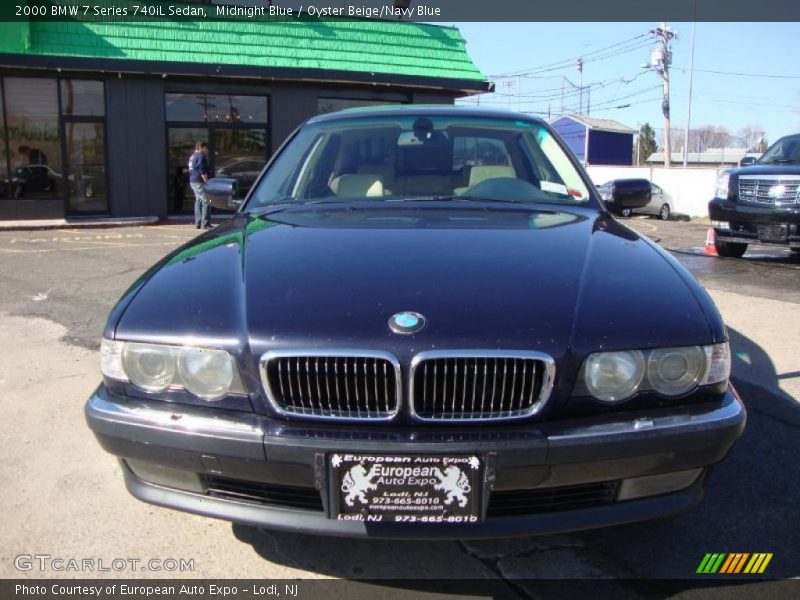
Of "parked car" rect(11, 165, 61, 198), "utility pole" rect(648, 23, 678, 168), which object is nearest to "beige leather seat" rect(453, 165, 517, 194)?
"parked car" rect(11, 165, 61, 198)

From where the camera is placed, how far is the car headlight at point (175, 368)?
7.15 ft

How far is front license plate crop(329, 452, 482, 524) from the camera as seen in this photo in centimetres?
201

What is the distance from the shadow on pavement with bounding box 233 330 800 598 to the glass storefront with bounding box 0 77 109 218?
47.5 ft

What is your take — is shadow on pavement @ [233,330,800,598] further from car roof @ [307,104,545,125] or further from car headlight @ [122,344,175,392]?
car roof @ [307,104,545,125]

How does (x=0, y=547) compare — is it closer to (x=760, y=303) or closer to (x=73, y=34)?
(x=760, y=303)

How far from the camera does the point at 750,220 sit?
9.66m

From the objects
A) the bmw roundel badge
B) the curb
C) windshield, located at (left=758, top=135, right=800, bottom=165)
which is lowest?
the curb

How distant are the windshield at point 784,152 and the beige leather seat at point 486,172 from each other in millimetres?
8289

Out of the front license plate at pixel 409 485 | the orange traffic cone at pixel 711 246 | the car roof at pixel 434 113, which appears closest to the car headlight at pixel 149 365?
the front license plate at pixel 409 485

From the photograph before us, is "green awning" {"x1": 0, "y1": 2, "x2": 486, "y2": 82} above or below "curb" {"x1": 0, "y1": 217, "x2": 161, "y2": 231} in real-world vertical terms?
above

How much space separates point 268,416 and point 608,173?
3686 cm

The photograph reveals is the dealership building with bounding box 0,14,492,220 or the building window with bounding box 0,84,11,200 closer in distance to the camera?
the dealership building with bounding box 0,14,492,220

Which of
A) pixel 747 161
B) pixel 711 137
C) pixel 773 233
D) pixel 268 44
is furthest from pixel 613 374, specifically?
pixel 711 137

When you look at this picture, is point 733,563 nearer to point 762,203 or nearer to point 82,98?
point 762,203
